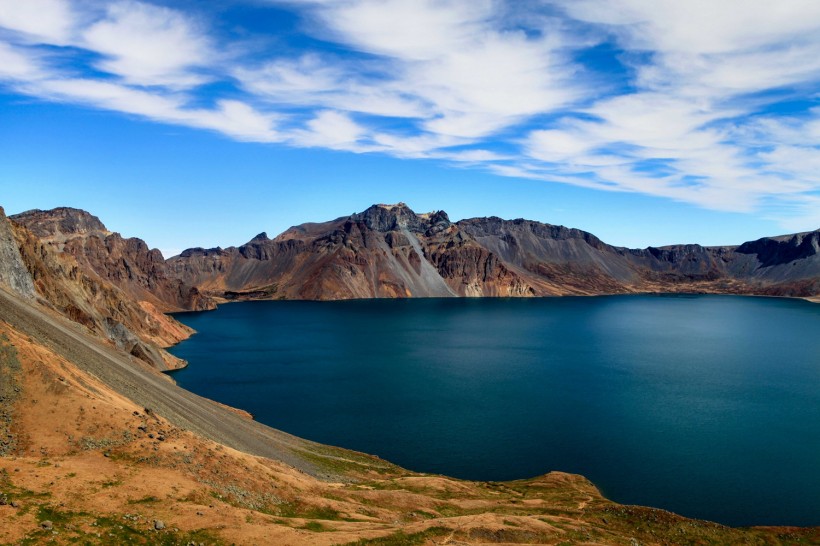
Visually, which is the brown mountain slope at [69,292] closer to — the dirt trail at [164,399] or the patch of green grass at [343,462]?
the dirt trail at [164,399]

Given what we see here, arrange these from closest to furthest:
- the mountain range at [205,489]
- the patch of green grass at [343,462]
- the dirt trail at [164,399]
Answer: the mountain range at [205,489], the dirt trail at [164,399], the patch of green grass at [343,462]

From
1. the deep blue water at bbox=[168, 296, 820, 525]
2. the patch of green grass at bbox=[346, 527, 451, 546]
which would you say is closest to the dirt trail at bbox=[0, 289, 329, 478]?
the deep blue water at bbox=[168, 296, 820, 525]

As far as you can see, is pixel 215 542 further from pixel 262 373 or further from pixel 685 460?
pixel 262 373

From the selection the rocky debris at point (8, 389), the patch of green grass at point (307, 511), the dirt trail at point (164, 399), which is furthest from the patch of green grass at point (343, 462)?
the rocky debris at point (8, 389)

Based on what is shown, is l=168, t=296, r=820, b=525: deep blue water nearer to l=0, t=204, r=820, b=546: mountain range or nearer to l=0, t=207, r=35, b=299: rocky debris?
l=0, t=204, r=820, b=546: mountain range

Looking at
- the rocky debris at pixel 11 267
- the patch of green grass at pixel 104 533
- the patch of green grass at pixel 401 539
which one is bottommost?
the patch of green grass at pixel 401 539

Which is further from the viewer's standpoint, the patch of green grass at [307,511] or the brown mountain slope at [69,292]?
the brown mountain slope at [69,292]

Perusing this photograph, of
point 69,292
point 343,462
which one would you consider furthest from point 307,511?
point 69,292

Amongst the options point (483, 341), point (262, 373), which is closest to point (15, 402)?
point (262, 373)
